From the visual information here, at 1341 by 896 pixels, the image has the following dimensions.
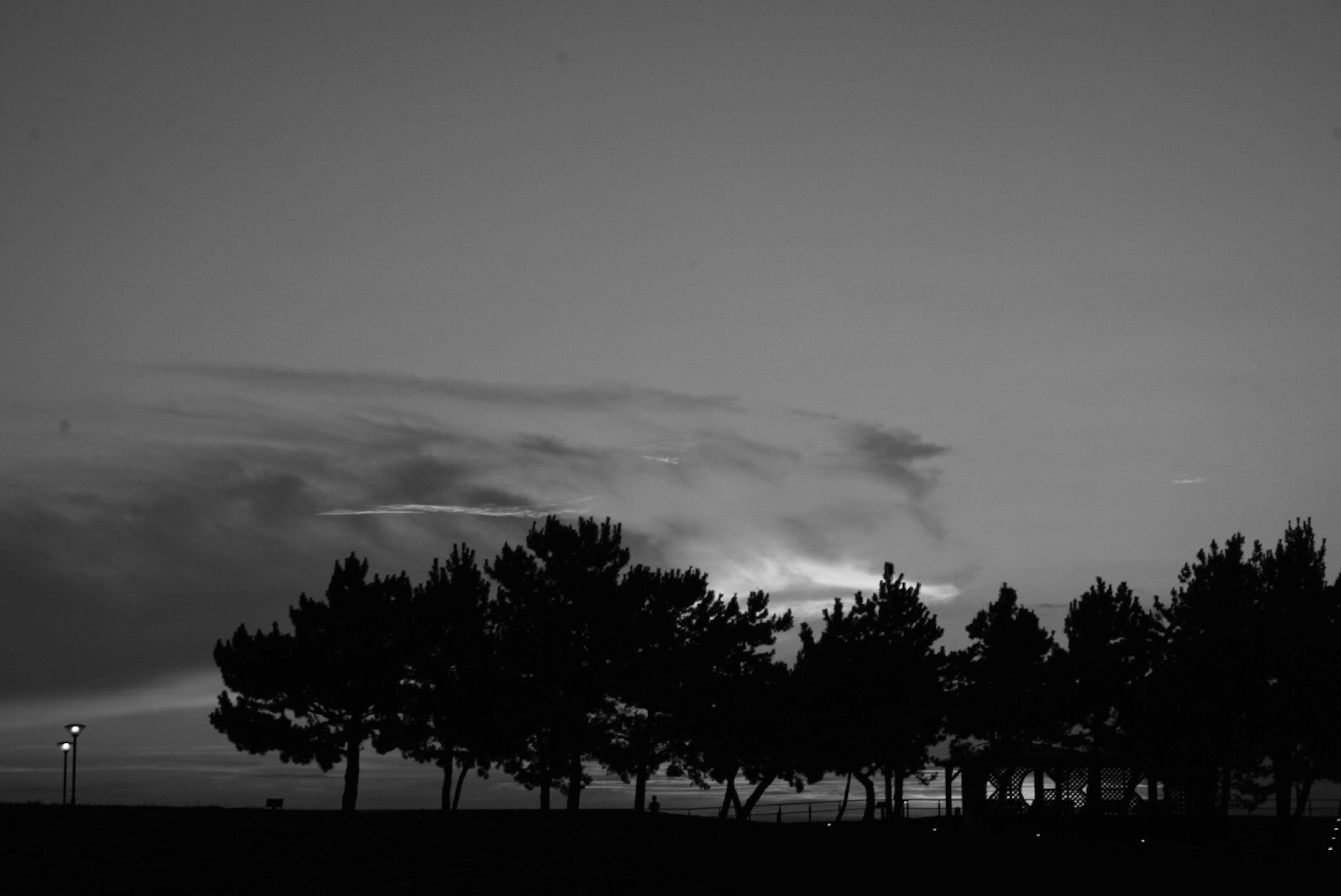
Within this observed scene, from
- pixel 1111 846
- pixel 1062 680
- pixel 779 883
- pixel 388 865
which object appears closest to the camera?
pixel 388 865

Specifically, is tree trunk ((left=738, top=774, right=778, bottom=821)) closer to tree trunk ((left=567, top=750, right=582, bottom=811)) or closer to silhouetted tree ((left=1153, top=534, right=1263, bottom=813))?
tree trunk ((left=567, top=750, right=582, bottom=811))

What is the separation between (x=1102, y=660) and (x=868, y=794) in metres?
14.5

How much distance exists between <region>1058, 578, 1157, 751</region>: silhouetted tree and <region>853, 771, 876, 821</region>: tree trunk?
35.0 feet

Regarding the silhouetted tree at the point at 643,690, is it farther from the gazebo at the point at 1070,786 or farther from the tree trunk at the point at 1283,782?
the tree trunk at the point at 1283,782

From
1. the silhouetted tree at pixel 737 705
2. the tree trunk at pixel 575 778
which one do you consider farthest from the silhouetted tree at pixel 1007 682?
the tree trunk at pixel 575 778

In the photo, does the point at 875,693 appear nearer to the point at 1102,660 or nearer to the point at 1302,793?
the point at 1102,660

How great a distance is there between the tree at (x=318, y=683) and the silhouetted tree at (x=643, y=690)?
29.0 feet

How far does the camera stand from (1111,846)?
41.8 metres

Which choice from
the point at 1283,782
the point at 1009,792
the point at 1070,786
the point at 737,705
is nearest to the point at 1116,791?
the point at 1070,786

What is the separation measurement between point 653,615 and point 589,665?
381 cm

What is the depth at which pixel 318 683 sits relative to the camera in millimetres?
51781

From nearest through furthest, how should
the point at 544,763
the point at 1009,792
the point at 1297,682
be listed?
the point at 1297,682, the point at 544,763, the point at 1009,792

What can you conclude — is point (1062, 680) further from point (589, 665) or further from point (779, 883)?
point (779, 883)

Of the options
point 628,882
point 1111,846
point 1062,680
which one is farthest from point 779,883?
point 1062,680
